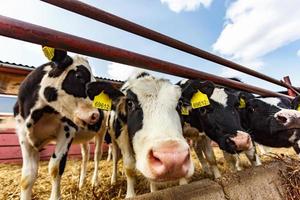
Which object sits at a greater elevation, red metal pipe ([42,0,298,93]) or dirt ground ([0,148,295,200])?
red metal pipe ([42,0,298,93])

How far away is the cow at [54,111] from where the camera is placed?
11.3 ft

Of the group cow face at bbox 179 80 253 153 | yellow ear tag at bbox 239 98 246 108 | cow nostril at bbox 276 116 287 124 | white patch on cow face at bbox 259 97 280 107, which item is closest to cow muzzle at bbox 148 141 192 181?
cow face at bbox 179 80 253 153

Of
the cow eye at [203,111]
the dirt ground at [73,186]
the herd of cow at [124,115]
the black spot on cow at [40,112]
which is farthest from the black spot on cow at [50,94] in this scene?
the cow eye at [203,111]

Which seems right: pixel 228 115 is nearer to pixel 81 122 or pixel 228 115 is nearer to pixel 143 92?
pixel 143 92

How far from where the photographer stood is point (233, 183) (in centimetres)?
247

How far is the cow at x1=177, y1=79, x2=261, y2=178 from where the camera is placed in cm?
346

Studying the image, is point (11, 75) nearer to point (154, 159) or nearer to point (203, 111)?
point (203, 111)

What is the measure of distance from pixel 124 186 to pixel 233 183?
2.27m

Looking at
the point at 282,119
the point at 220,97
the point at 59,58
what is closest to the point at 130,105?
the point at 59,58

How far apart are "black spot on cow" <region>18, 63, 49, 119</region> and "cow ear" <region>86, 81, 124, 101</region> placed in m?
0.97

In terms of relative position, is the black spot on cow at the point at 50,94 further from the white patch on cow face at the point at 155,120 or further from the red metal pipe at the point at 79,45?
the red metal pipe at the point at 79,45

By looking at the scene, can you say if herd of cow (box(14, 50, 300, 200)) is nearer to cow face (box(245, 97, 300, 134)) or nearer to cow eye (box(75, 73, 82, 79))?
cow eye (box(75, 73, 82, 79))

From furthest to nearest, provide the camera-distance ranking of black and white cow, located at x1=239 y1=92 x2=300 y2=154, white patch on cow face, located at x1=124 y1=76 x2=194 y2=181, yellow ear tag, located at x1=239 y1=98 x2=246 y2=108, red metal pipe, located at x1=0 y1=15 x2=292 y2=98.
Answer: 1. yellow ear tag, located at x1=239 y1=98 x2=246 y2=108
2. black and white cow, located at x1=239 y1=92 x2=300 y2=154
3. white patch on cow face, located at x1=124 y1=76 x2=194 y2=181
4. red metal pipe, located at x1=0 y1=15 x2=292 y2=98

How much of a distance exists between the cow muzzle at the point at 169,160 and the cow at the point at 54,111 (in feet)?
4.81
